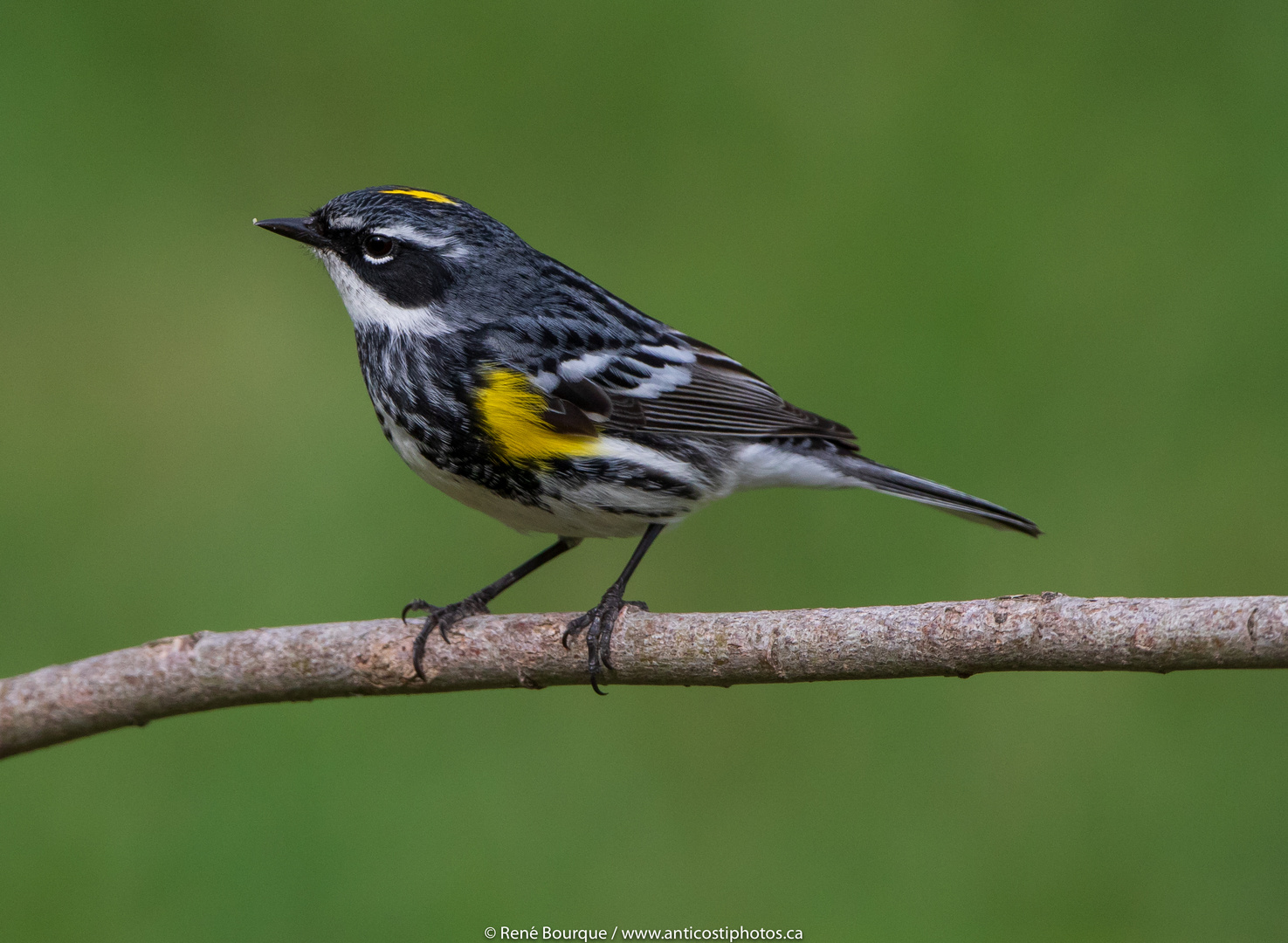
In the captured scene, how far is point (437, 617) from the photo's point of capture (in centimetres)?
354

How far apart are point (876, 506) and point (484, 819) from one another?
2.05 meters

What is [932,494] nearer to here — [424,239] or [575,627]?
[575,627]

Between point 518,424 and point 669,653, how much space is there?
0.82m

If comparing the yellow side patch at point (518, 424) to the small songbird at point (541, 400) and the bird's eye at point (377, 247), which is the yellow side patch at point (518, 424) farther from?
the bird's eye at point (377, 247)

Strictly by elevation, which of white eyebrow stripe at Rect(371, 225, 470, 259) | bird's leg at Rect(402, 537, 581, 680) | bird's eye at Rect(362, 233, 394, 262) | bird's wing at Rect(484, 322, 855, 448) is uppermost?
white eyebrow stripe at Rect(371, 225, 470, 259)

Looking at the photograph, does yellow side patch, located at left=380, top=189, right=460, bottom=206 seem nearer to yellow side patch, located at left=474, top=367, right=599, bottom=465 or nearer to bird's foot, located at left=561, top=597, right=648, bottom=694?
yellow side patch, located at left=474, top=367, right=599, bottom=465

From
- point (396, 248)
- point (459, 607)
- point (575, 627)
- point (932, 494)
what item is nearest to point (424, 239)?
point (396, 248)

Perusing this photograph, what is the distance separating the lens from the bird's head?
147 inches

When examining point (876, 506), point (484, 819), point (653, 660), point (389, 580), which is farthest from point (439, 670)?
point (876, 506)

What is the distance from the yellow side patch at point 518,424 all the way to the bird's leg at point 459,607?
1.55ft

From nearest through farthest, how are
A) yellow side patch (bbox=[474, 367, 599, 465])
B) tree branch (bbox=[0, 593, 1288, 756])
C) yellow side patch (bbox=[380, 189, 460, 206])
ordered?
1. tree branch (bbox=[0, 593, 1288, 756])
2. yellow side patch (bbox=[474, 367, 599, 465])
3. yellow side patch (bbox=[380, 189, 460, 206])

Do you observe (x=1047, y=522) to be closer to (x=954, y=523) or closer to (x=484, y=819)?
(x=954, y=523)

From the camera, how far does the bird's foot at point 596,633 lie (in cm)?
323

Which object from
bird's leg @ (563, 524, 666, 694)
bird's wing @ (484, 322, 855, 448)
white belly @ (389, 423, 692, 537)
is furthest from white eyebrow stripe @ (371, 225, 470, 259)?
bird's leg @ (563, 524, 666, 694)
